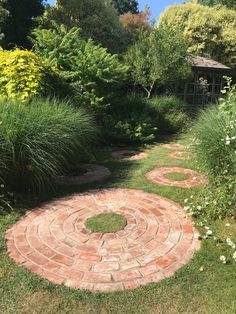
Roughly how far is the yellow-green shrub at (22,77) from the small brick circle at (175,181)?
2.54 m

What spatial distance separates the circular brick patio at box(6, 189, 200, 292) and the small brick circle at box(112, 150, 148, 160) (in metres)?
2.70

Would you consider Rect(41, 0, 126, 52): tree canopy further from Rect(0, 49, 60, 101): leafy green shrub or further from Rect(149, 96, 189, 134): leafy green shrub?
Rect(0, 49, 60, 101): leafy green shrub

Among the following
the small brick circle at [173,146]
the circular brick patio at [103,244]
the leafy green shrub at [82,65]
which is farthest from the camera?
the small brick circle at [173,146]

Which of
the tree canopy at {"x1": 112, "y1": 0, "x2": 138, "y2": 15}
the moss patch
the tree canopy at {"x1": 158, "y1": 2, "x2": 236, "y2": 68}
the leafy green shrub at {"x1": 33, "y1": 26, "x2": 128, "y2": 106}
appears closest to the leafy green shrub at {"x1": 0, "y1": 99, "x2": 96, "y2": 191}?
the moss patch

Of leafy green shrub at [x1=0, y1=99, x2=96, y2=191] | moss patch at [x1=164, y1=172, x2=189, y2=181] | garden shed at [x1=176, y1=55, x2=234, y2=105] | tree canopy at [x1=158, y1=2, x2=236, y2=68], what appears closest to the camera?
leafy green shrub at [x1=0, y1=99, x2=96, y2=191]

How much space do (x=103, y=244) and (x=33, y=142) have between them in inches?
75.6

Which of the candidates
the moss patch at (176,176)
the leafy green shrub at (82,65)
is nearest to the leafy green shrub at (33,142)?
the moss patch at (176,176)

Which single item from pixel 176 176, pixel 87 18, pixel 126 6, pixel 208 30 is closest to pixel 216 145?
pixel 176 176

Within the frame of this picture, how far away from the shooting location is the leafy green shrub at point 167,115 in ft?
33.8

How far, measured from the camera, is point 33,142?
15.5 ft

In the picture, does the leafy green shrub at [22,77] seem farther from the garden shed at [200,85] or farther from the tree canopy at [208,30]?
the tree canopy at [208,30]

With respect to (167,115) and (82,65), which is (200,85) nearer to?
(167,115)

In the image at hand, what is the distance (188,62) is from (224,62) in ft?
32.2

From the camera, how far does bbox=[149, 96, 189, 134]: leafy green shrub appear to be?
1029cm
